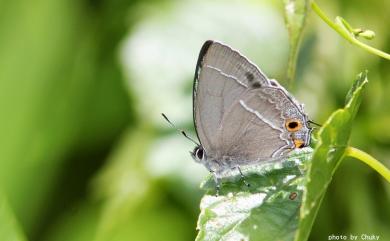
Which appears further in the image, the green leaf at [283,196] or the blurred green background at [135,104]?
the blurred green background at [135,104]

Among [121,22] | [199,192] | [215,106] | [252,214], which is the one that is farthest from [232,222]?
[121,22]

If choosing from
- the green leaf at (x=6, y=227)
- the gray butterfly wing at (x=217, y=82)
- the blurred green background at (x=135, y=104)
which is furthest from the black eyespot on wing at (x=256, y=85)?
the blurred green background at (x=135, y=104)

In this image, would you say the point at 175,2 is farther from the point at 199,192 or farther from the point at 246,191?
the point at 246,191

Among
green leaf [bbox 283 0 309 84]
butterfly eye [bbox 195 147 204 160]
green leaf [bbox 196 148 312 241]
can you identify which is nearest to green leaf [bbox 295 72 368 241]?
green leaf [bbox 196 148 312 241]

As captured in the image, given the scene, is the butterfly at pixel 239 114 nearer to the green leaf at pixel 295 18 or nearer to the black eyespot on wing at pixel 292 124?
the black eyespot on wing at pixel 292 124

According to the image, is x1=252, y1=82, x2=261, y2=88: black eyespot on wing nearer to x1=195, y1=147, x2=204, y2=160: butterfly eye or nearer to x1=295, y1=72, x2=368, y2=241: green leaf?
x1=195, y1=147, x2=204, y2=160: butterfly eye

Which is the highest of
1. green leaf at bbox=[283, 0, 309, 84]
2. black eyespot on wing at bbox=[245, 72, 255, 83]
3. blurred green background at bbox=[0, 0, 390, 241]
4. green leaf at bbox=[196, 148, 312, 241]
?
green leaf at bbox=[283, 0, 309, 84]
